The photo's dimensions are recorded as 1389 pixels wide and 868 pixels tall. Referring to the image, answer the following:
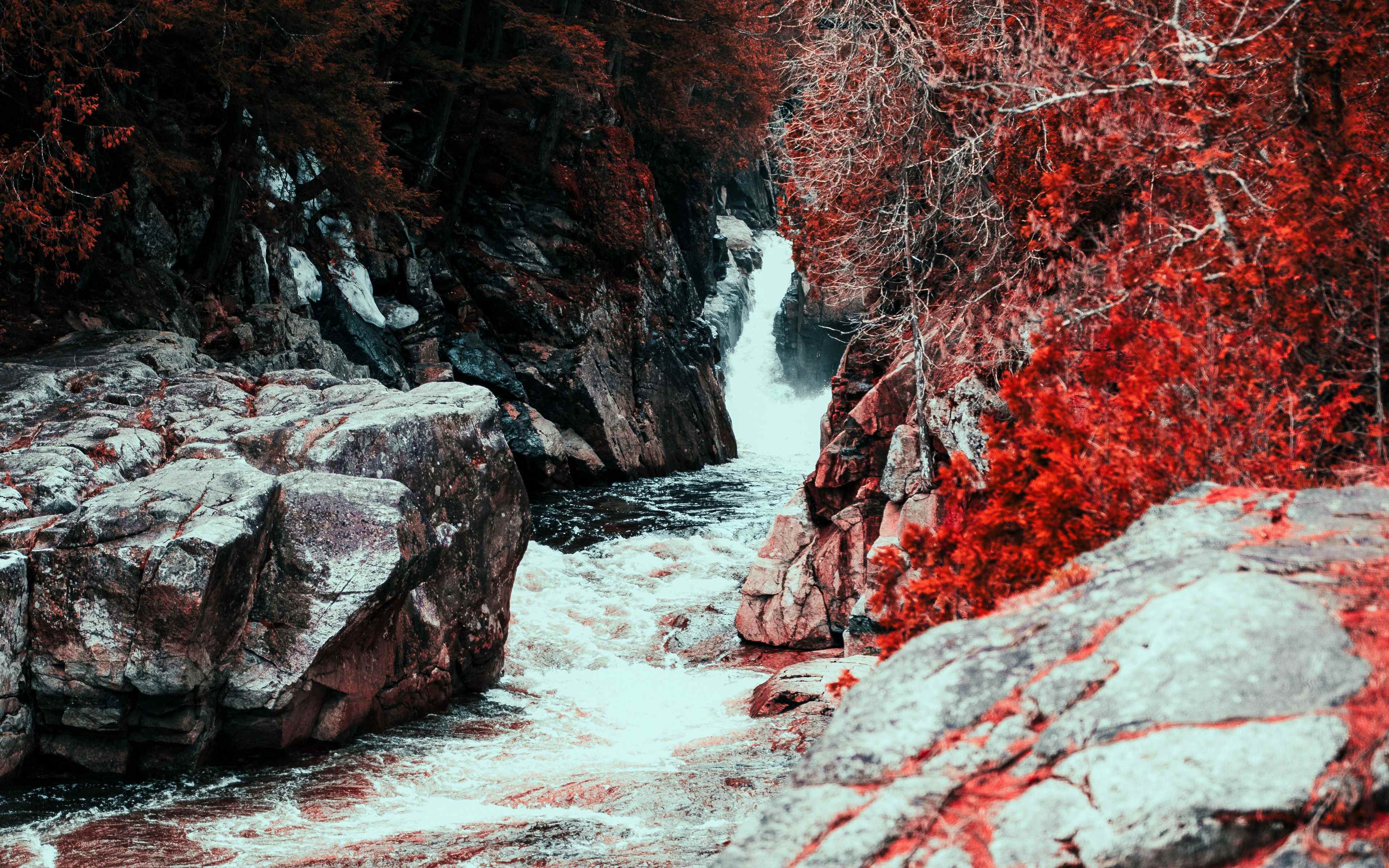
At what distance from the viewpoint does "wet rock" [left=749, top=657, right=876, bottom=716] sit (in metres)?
9.33

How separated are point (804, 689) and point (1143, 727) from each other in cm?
720

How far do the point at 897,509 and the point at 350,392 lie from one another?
278 inches

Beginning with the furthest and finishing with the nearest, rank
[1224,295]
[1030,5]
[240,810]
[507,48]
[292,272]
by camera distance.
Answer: [507,48], [292,272], [1030,5], [240,810], [1224,295]

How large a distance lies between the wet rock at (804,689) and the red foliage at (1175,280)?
7.97 ft

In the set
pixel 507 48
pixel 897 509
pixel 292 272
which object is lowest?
pixel 897 509

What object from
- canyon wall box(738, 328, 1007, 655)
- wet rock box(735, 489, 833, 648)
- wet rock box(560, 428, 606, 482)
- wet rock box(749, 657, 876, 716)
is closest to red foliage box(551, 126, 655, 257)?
wet rock box(560, 428, 606, 482)

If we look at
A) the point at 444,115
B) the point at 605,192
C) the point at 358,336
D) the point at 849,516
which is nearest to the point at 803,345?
the point at 605,192

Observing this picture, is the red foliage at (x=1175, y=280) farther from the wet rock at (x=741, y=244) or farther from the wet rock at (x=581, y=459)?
the wet rock at (x=741, y=244)

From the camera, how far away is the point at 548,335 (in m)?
24.1

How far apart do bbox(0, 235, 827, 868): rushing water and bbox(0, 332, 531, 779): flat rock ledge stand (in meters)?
0.44

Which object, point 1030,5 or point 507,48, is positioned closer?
point 1030,5

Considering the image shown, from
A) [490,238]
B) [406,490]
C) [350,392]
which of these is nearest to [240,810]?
[406,490]

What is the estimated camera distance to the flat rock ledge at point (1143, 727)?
2.58 m

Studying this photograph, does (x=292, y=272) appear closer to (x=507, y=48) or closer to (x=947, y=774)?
(x=507, y=48)
